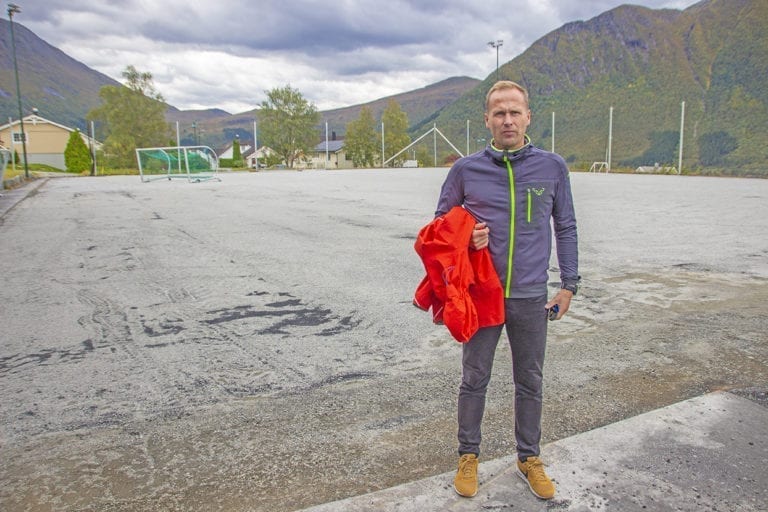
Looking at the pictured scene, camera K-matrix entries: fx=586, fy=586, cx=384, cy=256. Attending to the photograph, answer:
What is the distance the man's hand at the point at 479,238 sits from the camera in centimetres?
244

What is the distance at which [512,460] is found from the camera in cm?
274

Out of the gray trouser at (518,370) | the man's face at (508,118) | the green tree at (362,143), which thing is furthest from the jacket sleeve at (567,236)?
the green tree at (362,143)

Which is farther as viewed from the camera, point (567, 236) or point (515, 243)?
point (567, 236)

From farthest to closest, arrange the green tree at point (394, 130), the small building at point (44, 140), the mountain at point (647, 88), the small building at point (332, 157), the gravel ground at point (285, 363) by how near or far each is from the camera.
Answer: the mountain at point (647, 88) < the small building at point (332, 157) < the green tree at point (394, 130) < the small building at point (44, 140) < the gravel ground at point (285, 363)

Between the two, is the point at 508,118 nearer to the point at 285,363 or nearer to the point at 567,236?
the point at 567,236

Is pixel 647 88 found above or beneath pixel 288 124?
above

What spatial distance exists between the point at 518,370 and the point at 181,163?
1137 inches

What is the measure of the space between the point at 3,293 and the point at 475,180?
5477mm

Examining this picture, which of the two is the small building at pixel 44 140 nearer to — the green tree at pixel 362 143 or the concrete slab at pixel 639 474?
the green tree at pixel 362 143

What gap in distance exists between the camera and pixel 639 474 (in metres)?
2.60

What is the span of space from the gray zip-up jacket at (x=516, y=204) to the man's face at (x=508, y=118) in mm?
49

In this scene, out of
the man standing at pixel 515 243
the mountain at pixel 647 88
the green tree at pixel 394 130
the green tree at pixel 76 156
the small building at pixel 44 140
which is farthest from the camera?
the mountain at pixel 647 88

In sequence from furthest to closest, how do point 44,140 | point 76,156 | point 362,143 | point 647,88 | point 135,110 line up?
point 647,88 < point 362,143 < point 44,140 < point 135,110 < point 76,156

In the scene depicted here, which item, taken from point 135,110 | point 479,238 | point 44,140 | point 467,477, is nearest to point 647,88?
point 135,110
